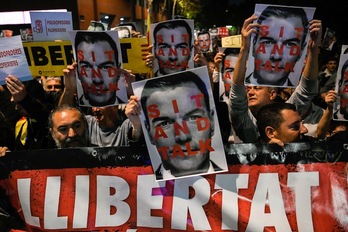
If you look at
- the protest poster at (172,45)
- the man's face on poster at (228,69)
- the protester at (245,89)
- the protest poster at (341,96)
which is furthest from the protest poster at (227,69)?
the protest poster at (341,96)

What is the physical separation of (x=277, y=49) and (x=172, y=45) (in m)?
1.16

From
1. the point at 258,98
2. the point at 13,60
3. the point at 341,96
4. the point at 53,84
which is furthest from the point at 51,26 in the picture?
the point at 341,96

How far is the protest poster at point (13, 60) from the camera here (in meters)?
3.30

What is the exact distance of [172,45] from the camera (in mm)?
4047

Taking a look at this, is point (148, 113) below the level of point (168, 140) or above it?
above

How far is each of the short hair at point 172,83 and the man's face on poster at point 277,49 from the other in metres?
0.88

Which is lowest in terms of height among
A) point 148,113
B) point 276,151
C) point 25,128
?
point 25,128

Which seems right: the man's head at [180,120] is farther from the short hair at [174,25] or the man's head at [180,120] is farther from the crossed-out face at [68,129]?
the short hair at [174,25]

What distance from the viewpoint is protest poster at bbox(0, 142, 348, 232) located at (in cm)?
250

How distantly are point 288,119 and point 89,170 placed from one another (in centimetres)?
128

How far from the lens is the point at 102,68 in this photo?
3396 millimetres

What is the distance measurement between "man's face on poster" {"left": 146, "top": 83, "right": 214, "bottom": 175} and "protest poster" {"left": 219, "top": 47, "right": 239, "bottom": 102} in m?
1.56

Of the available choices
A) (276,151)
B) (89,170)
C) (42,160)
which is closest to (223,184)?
(276,151)

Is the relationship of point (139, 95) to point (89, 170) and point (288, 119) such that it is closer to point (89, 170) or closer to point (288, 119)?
point (89, 170)
